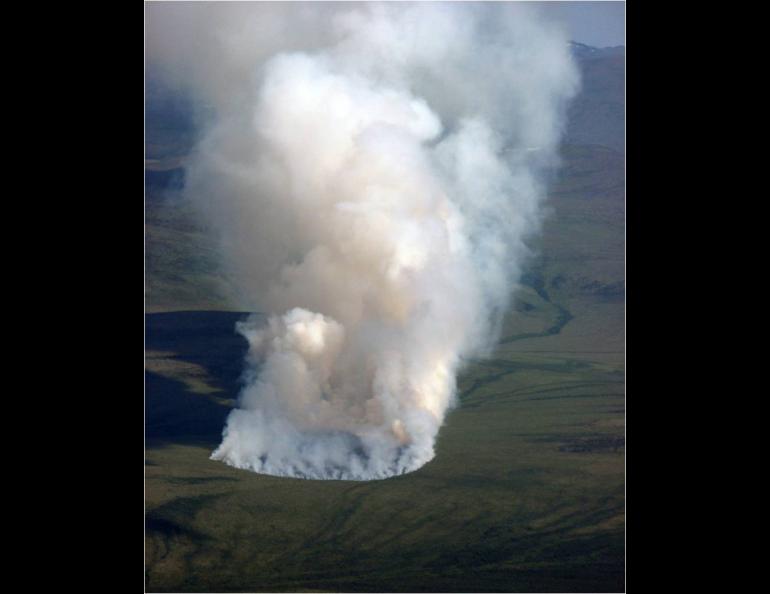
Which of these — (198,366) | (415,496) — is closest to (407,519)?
(415,496)

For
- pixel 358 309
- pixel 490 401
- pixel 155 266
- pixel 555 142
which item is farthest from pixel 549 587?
pixel 555 142

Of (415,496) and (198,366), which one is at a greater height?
(198,366)

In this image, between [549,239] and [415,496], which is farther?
[549,239]

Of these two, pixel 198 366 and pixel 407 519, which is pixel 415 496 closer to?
pixel 407 519

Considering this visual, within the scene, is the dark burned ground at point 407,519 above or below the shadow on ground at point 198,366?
below

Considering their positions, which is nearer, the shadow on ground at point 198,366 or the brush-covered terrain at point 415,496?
the brush-covered terrain at point 415,496
